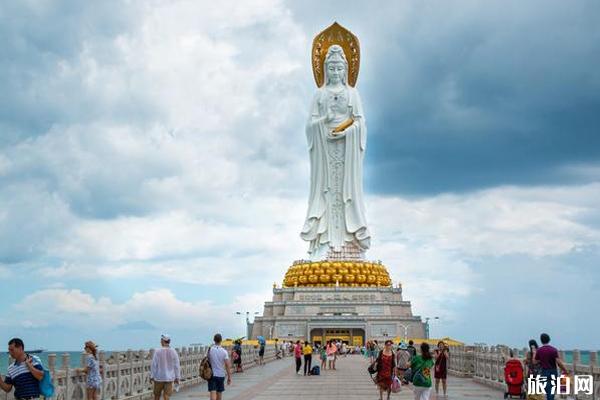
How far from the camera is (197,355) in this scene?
69.7 feet

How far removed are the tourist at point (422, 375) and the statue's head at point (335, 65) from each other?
39.7 metres

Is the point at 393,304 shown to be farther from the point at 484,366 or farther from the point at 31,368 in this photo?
the point at 31,368

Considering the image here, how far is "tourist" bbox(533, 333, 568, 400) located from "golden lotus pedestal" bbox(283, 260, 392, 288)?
35772 millimetres

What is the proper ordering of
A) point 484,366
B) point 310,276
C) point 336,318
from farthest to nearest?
point 310,276
point 336,318
point 484,366

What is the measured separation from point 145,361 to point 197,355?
5131mm

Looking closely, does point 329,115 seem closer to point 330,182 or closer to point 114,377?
point 330,182

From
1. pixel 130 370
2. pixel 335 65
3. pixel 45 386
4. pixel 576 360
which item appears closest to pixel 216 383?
pixel 130 370

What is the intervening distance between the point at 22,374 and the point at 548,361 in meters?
7.90

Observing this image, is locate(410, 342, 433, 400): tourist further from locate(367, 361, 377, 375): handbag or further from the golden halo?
the golden halo

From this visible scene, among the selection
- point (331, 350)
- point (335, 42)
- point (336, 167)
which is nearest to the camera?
point (331, 350)

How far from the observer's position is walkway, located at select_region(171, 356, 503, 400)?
16.6m

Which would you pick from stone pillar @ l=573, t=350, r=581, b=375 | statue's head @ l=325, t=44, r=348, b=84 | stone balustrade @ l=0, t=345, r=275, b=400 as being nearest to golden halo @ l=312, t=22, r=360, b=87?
statue's head @ l=325, t=44, r=348, b=84

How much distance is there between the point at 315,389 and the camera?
18.5 m

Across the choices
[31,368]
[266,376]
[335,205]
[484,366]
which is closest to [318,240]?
[335,205]
